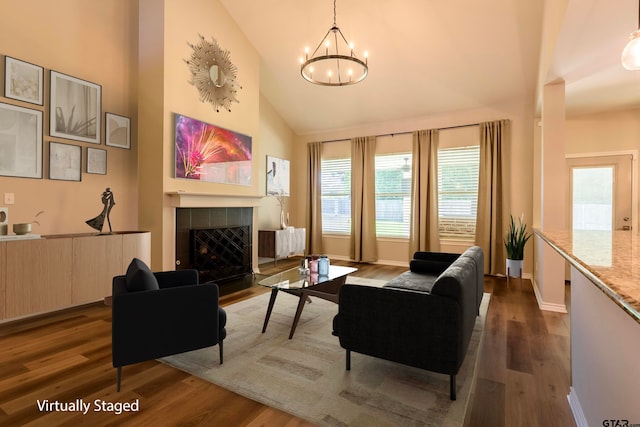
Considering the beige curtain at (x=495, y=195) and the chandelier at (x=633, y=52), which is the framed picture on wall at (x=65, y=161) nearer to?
the chandelier at (x=633, y=52)

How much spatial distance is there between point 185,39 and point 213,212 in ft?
7.80

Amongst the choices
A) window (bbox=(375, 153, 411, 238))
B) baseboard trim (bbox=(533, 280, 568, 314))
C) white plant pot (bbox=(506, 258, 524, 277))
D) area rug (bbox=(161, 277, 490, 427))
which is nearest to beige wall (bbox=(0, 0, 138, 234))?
area rug (bbox=(161, 277, 490, 427))

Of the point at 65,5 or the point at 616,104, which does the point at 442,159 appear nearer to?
the point at 616,104

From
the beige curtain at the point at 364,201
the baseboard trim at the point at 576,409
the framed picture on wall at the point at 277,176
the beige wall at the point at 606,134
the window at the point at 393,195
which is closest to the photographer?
the baseboard trim at the point at 576,409

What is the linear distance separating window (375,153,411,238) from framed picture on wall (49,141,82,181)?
16.1 ft

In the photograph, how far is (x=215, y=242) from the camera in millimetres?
4750

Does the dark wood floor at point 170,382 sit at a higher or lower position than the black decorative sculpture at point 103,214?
lower

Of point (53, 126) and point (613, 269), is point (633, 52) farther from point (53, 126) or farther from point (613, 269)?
point (53, 126)

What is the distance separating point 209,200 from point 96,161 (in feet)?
4.60

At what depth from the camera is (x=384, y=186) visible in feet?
21.4

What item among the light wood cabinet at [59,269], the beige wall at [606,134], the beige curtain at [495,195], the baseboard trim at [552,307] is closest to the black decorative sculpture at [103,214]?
the light wood cabinet at [59,269]

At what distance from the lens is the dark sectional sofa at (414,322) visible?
1926mm

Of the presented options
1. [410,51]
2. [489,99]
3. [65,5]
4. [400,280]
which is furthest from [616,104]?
[65,5]

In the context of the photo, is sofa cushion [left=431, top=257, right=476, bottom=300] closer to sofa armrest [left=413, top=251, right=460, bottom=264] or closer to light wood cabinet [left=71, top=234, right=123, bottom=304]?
sofa armrest [left=413, top=251, right=460, bottom=264]
